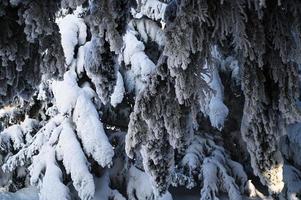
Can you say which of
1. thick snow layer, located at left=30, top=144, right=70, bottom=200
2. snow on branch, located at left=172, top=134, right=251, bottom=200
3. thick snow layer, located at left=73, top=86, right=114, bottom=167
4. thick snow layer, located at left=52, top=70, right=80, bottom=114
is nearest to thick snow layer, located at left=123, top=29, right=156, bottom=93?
thick snow layer, located at left=73, top=86, right=114, bottom=167

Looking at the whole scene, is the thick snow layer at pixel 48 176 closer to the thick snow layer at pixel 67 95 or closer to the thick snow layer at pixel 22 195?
the thick snow layer at pixel 67 95

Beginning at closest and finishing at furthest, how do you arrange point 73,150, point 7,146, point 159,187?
point 159,187 → point 73,150 → point 7,146

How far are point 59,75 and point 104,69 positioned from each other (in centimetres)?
24

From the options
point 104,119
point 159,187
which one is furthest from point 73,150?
point 159,187

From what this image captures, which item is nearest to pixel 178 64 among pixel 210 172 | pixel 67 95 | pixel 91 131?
pixel 91 131

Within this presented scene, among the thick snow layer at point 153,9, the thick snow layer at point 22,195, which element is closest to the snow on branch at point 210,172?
the thick snow layer at point 153,9

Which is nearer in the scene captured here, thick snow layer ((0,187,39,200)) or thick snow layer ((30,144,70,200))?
thick snow layer ((30,144,70,200))

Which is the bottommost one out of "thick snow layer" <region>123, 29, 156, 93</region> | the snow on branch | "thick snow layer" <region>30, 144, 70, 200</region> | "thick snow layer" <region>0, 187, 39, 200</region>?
"thick snow layer" <region>0, 187, 39, 200</region>

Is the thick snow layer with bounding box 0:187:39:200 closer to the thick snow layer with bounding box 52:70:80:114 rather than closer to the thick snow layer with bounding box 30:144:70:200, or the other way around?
the thick snow layer with bounding box 30:144:70:200

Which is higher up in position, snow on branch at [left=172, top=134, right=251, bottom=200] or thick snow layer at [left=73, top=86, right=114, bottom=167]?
thick snow layer at [left=73, top=86, right=114, bottom=167]

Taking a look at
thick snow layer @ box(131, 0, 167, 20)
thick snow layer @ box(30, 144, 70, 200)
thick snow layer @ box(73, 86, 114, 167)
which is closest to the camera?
thick snow layer @ box(30, 144, 70, 200)

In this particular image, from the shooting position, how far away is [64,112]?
7027 millimetres

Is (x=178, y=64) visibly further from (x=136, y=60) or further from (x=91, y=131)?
(x=136, y=60)

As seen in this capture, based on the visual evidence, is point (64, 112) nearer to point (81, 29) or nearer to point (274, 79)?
point (81, 29)
